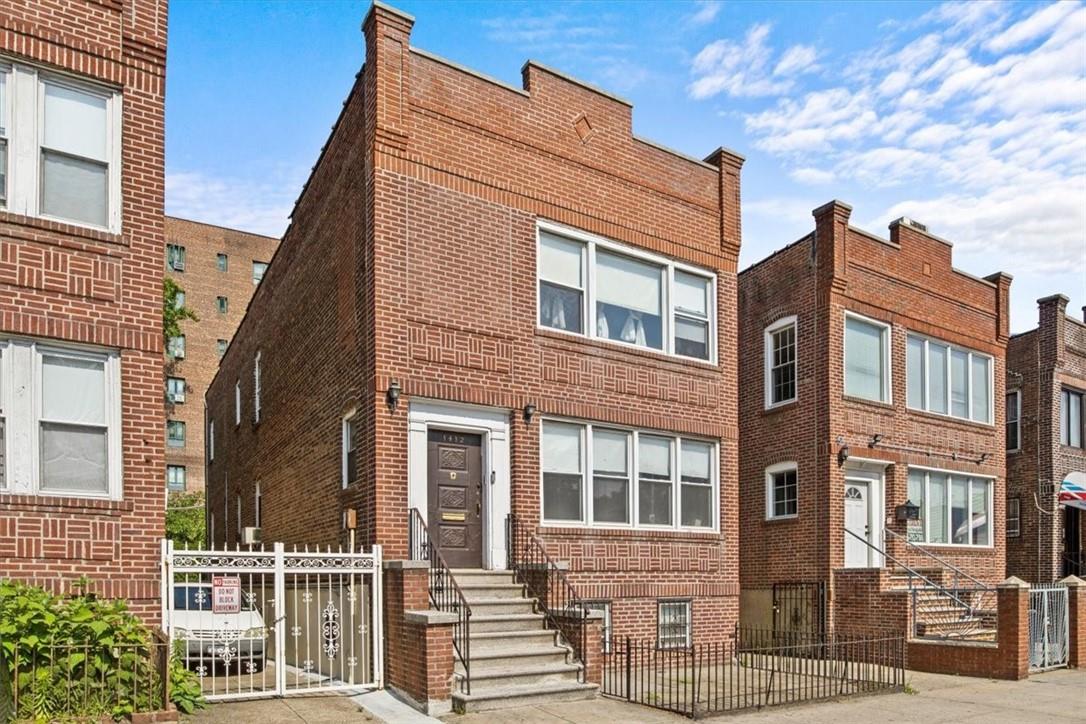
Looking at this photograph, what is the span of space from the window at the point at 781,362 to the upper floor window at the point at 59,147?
1305 cm

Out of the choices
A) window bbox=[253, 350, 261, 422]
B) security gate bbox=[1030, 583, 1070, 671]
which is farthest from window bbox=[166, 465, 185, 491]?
security gate bbox=[1030, 583, 1070, 671]

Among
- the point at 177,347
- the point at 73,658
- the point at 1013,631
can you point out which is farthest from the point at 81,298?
the point at 177,347

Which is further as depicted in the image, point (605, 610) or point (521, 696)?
point (605, 610)

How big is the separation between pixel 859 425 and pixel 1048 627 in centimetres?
473

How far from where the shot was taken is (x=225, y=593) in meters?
10.5

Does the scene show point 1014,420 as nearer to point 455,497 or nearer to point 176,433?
point 455,497

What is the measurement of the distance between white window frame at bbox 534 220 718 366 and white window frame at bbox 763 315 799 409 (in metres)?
3.34

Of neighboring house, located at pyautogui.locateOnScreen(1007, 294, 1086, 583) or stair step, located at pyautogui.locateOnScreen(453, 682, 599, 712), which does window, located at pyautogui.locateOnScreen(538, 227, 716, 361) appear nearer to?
stair step, located at pyautogui.locateOnScreen(453, 682, 599, 712)

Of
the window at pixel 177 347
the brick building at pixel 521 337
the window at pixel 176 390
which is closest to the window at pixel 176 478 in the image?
the window at pixel 176 390

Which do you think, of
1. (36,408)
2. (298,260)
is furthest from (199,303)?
(36,408)

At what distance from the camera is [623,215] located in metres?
15.4

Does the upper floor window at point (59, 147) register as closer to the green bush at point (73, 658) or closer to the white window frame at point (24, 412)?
the white window frame at point (24, 412)

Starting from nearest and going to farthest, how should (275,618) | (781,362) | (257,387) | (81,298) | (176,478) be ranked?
(81,298) < (275,618) < (781,362) < (257,387) < (176,478)

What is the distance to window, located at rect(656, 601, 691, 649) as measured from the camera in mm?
15039
